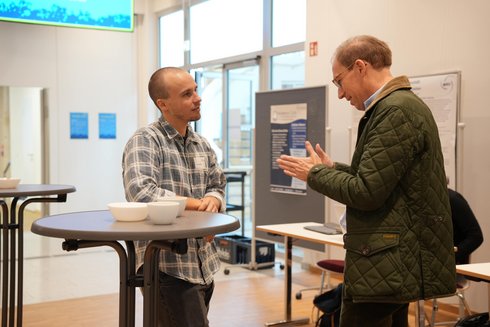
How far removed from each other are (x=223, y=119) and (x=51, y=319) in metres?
4.37

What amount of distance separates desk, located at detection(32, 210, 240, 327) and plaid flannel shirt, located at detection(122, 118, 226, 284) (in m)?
0.16

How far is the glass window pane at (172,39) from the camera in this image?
952 centimetres

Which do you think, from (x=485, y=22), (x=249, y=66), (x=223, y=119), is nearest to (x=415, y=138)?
(x=485, y=22)

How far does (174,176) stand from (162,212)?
0.53 m

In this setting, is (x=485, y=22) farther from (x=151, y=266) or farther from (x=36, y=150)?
(x=36, y=150)

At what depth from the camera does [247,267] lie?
6.43 meters

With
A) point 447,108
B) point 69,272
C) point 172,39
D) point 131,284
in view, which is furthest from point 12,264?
point 172,39

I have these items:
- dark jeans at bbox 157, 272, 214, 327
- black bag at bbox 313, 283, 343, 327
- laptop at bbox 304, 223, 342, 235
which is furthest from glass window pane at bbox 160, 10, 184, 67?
dark jeans at bbox 157, 272, 214, 327

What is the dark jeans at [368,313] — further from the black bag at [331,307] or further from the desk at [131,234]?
the black bag at [331,307]

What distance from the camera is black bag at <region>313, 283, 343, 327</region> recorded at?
380 centimetres

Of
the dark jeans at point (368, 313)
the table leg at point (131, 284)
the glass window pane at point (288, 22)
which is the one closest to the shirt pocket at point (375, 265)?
the dark jeans at point (368, 313)

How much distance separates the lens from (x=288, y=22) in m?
7.11

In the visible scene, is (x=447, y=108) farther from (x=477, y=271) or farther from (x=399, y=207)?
(x=399, y=207)

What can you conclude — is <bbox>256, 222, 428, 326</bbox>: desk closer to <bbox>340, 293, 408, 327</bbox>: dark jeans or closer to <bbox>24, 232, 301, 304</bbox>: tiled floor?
<bbox>24, 232, 301, 304</bbox>: tiled floor
